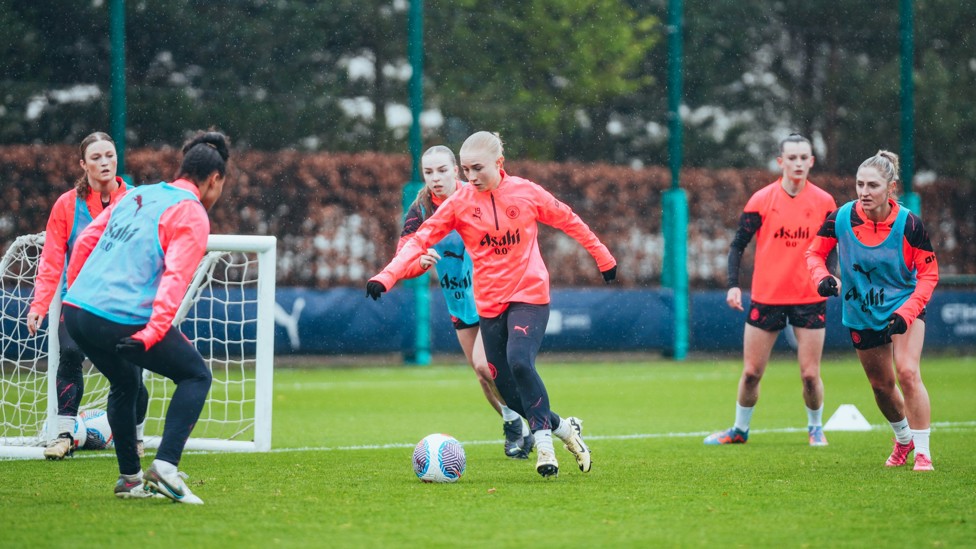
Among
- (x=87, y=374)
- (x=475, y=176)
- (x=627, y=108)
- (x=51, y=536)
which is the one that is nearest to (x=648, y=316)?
(x=627, y=108)

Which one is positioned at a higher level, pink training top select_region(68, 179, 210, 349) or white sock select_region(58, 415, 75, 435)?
pink training top select_region(68, 179, 210, 349)

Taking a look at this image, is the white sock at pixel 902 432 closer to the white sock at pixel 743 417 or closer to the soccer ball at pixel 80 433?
the white sock at pixel 743 417

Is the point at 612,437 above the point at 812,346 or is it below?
below

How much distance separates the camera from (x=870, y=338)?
24.4 feet

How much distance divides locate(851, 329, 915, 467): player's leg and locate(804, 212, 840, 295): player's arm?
40 cm

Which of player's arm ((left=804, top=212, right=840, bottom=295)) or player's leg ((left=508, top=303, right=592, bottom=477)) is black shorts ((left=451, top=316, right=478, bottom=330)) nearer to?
player's leg ((left=508, top=303, right=592, bottom=477))

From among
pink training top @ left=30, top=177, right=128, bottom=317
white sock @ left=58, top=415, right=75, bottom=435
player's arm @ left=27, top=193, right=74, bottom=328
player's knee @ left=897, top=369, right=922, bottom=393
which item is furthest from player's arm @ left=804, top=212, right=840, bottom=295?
white sock @ left=58, top=415, right=75, bottom=435

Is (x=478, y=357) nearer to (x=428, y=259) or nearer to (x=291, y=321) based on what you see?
(x=428, y=259)

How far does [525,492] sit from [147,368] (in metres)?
2.00

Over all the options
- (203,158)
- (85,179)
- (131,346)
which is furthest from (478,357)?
(131,346)

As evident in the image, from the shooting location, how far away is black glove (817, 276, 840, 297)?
7.34m

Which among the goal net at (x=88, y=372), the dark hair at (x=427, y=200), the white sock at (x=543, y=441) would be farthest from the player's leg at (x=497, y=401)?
the goal net at (x=88, y=372)

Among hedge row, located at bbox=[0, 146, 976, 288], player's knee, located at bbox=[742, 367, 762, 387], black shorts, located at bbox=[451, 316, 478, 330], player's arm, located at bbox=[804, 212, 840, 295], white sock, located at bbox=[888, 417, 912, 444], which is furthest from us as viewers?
hedge row, located at bbox=[0, 146, 976, 288]

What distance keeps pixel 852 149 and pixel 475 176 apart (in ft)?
61.2
